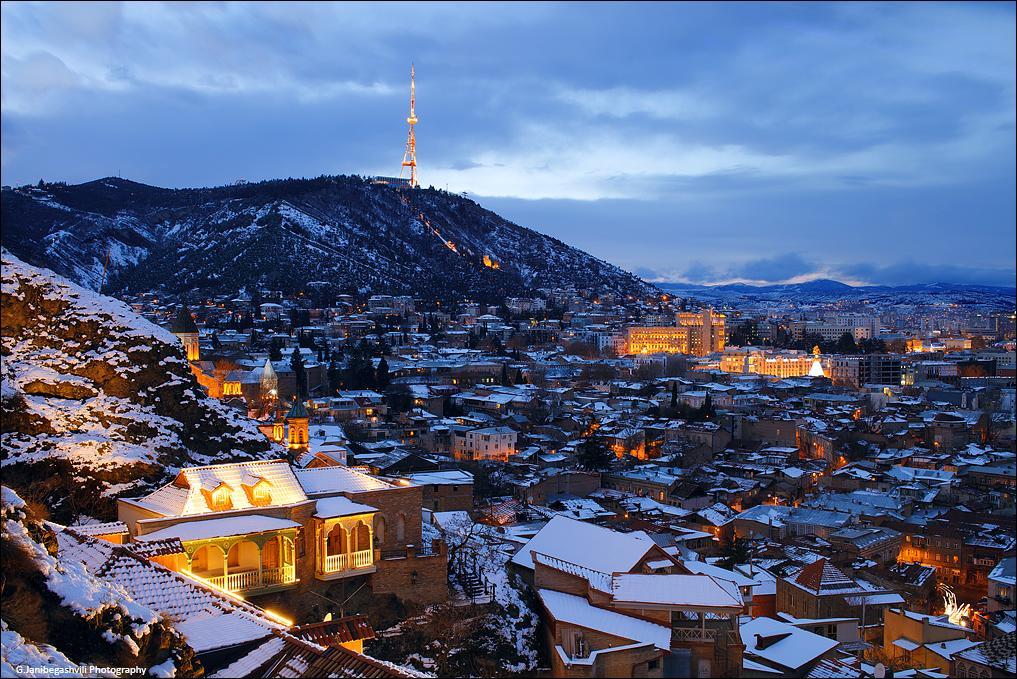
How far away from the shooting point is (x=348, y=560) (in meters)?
10.9

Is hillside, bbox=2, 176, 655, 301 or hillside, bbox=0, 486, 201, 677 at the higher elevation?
hillside, bbox=2, 176, 655, 301

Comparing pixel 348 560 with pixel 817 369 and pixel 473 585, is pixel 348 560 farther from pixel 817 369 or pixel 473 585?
→ pixel 817 369

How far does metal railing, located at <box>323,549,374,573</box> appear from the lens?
35.1ft

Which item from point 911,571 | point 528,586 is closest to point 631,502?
point 911,571

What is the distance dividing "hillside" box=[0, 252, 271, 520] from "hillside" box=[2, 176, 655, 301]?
55083 mm

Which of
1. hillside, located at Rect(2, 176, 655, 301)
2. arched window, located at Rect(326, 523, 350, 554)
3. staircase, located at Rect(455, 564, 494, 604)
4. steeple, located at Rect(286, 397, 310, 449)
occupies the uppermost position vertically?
hillside, located at Rect(2, 176, 655, 301)

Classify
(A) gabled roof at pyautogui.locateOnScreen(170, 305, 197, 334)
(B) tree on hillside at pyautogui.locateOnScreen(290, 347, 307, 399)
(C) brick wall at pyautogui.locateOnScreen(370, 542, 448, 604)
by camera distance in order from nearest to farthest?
(C) brick wall at pyautogui.locateOnScreen(370, 542, 448, 604) → (A) gabled roof at pyautogui.locateOnScreen(170, 305, 197, 334) → (B) tree on hillside at pyautogui.locateOnScreen(290, 347, 307, 399)

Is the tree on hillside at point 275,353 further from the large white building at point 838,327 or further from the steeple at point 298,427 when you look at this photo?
the large white building at point 838,327

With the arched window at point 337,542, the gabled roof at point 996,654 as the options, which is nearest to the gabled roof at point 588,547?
the arched window at point 337,542

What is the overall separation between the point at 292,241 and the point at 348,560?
81.3m

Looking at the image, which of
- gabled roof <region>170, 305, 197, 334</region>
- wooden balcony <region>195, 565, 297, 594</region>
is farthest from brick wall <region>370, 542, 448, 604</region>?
gabled roof <region>170, 305, 197, 334</region>

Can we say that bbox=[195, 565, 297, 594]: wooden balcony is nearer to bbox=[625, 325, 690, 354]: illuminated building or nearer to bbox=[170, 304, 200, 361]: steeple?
bbox=[170, 304, 200, 361]: steeple

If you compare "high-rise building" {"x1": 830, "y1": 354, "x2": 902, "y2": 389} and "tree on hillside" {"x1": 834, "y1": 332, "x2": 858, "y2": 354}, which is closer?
"high-rise building" {"x1": 830, "y1": 354, "x2": 902, "y2": 389}

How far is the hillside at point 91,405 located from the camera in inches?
489
